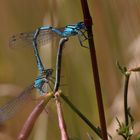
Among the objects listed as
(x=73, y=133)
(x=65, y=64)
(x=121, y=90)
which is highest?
(x=65, y=64)

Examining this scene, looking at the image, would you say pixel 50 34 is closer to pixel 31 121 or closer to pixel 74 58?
pixel 31 121

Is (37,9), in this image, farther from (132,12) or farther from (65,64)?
(132,12)

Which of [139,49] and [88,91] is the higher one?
[139,49]

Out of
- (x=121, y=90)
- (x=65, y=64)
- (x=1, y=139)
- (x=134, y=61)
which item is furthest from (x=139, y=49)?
(x=1, y=139)

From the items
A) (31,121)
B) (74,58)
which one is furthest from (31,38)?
(74,58)

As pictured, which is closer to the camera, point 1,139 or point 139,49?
point 139,49

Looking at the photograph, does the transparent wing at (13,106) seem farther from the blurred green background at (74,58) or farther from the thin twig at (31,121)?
the blurred green background at (74,58)
